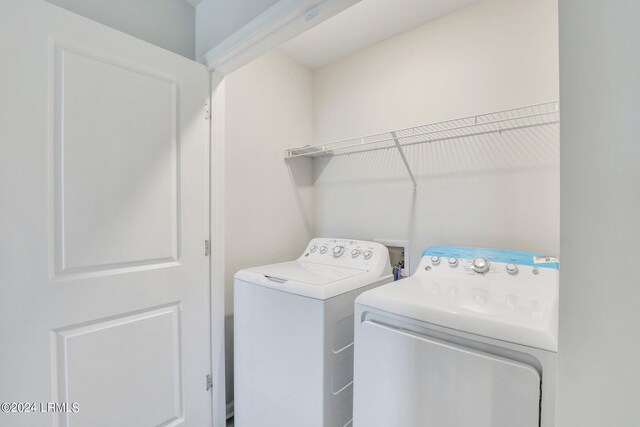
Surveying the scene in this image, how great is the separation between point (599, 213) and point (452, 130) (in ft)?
5.06

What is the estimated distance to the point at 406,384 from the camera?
98 centimetres

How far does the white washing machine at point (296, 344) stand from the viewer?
1256 mm

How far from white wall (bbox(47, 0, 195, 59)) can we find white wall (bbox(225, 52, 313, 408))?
0.35 meters

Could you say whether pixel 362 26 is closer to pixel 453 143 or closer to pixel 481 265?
pixel 453 143

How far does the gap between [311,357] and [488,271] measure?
899 mm

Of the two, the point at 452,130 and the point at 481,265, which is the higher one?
the point at 452,130

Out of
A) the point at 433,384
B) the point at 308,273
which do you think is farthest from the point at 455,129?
the point at 433,384

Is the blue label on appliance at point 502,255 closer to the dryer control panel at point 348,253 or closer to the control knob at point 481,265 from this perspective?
the control knob at point 481,265

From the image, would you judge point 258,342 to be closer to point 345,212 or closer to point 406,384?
point 406,384

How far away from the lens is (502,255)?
1.35 metres

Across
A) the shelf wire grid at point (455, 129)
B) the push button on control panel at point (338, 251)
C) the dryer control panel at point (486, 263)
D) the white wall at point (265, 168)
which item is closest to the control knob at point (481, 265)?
the dryer control panel at point (486, 263)

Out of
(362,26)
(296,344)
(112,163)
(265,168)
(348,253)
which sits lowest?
(296,344)

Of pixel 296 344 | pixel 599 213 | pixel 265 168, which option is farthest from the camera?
pixel 265 168

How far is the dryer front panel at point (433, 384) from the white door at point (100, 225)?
93cm
